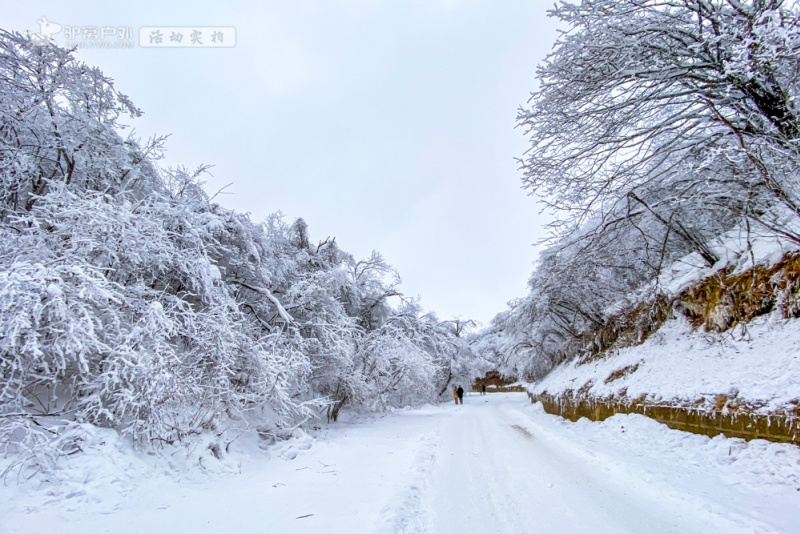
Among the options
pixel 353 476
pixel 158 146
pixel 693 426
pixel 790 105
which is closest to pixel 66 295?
pixel 158 146

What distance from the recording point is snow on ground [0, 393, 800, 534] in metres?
3.36

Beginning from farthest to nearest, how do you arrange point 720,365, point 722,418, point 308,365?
point 308,365
point 720,365
point 722,418

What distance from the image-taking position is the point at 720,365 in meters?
5.95

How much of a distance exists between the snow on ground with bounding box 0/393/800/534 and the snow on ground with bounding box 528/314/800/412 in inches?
28.2

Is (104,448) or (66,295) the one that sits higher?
(66,295)

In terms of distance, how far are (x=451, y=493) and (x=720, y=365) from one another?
5.25 metres

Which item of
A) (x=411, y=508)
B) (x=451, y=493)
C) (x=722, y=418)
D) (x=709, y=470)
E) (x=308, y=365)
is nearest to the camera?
(x=411, y=508)

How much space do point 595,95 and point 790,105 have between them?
2418 mm

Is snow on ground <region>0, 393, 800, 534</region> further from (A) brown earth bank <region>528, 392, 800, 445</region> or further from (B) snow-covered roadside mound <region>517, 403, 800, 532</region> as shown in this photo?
(A) brown earth bank <region>528, 392, 800, 445</region>

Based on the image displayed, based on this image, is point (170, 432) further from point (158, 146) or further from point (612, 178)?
point (612, 178)

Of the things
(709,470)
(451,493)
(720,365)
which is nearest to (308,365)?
(451,493)

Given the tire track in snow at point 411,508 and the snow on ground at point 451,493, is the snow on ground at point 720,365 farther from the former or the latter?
the tire track in snow at point 411,508

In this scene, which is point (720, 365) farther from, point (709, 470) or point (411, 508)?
point (411, 508)

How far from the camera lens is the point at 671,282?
960 cm
